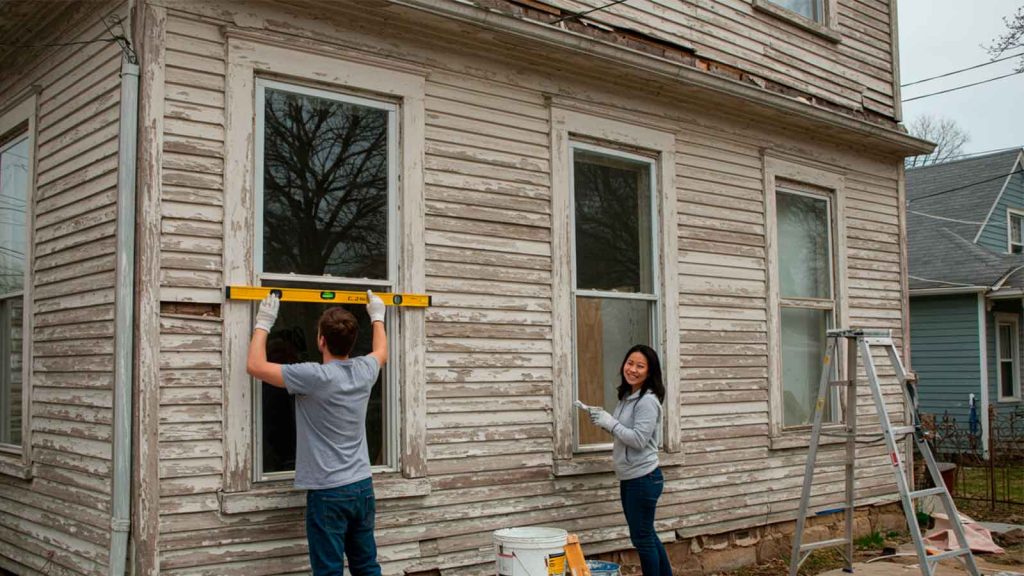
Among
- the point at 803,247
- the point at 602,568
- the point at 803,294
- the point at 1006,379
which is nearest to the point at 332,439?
the point at 602,568

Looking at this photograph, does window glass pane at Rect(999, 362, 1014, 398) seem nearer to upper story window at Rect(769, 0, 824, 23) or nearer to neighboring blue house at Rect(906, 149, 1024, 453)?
neighboring blue house at Rect(906, 149, 1024, 453)

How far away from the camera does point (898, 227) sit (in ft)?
33.2

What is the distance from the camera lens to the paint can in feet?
19.9

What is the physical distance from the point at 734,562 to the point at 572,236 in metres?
3.21

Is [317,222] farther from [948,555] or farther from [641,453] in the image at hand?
[948,555]

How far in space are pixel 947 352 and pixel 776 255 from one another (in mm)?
12030

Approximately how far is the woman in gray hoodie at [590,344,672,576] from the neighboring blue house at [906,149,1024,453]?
1372cm

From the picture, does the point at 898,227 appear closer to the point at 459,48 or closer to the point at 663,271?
the point at 663,271

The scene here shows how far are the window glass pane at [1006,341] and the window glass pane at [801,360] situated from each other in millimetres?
12713

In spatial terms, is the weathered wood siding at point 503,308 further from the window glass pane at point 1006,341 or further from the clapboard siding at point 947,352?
the window glass pane at point 1006,341

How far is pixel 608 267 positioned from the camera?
A: 7246 mm

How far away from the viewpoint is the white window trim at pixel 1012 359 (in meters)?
19.1

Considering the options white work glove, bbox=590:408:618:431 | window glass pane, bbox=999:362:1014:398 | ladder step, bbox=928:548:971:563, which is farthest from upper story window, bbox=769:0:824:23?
window glass pane, bbox=999:362:1014:398

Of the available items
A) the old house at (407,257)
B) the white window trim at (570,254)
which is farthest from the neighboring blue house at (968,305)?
the white window trim at (570,254)
